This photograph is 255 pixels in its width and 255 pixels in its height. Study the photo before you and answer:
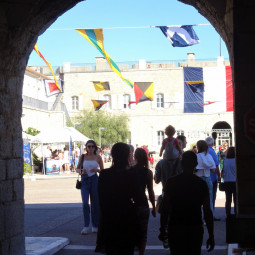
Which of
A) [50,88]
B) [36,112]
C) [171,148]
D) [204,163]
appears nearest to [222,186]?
[204,163]

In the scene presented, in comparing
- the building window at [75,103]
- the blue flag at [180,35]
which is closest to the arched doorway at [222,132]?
the building window at [75,103]

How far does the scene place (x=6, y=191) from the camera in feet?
25.1

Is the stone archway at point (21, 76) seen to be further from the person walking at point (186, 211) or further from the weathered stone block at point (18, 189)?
the person walking at point (186, 211)

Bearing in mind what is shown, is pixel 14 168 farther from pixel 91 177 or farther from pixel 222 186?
pixel 222 186

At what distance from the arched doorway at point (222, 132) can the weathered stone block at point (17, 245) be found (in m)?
49.3

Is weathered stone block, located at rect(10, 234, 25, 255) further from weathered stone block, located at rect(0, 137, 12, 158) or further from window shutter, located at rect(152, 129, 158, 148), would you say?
window shutter, located at rect(152, 129, 158, 148)

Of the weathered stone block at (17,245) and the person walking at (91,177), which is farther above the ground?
the person walking at (91,177)

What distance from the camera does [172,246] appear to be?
217 inches

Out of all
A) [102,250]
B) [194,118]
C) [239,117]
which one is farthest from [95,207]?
[194,118]

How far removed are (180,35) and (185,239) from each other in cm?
1329

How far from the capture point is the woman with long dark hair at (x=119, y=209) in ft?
17.6

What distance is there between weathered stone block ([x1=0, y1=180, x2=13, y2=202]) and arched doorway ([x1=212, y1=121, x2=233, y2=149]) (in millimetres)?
49594

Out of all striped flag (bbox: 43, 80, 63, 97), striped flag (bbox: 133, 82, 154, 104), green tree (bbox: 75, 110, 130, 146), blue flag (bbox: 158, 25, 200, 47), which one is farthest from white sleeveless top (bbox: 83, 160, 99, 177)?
green tree (bbox: 75, 110, 130, 146)

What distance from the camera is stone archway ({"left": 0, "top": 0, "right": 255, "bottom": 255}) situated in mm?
6734
